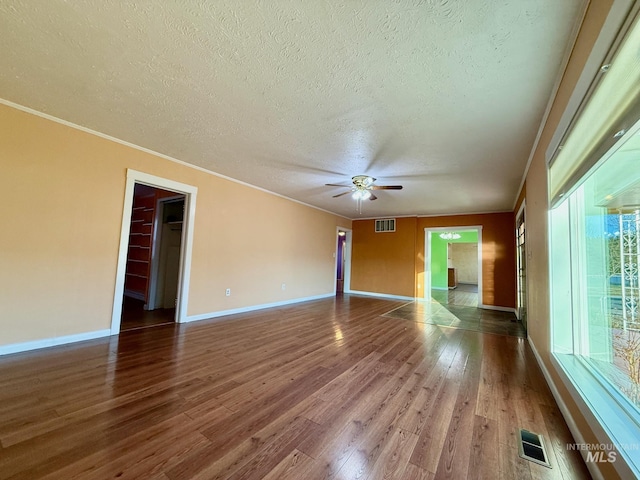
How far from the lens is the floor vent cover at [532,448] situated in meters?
1.38

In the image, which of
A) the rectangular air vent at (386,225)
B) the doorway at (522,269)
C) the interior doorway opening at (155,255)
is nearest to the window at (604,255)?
the doorway at (522,269)

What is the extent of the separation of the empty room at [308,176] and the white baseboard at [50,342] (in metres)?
0.01

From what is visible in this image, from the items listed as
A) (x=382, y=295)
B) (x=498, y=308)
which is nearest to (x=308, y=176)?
(x=382, y=295)

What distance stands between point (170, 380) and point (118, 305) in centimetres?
174

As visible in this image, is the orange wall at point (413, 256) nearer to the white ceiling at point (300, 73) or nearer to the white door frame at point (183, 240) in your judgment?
the white ceiling at point (300, 73)

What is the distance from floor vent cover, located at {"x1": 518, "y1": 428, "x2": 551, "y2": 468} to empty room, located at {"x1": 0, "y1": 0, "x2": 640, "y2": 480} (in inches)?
0.4

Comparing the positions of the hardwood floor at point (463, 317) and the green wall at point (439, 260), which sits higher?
the green wall at point (439, 260)

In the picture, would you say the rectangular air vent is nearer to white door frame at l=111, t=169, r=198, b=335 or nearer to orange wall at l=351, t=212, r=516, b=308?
orange wall at l=351, t=212, r=516, b=308

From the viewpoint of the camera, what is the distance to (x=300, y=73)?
1.92 m

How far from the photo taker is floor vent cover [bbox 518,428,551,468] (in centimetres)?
138

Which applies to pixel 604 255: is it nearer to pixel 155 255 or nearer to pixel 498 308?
pixel 498 308

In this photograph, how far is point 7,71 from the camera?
2047mm

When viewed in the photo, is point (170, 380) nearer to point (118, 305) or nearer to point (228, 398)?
point (228, 398)

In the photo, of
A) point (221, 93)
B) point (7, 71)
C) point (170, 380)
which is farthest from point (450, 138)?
point (7, 71)
